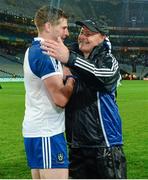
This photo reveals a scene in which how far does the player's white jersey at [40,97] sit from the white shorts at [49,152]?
0.05 meters

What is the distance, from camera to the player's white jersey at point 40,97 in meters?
3.96

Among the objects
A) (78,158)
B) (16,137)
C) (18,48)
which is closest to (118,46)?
(18,48)

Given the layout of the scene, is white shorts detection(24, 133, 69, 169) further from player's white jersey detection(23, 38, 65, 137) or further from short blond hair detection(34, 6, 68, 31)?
short blond hair detection(34, 6, 68, 31)

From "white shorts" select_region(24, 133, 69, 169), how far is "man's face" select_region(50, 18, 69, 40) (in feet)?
2.47

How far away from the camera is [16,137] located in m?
12.2

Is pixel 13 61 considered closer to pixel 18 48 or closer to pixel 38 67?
pixel 18 48

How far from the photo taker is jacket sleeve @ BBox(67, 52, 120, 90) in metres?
3.77

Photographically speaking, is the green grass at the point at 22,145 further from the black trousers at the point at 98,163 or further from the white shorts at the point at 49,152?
the white shorts at the point at 49,152

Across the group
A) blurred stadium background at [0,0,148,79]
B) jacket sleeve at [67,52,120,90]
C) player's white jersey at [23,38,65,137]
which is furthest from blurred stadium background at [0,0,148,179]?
jacket sleeve at [67,52,120,90]

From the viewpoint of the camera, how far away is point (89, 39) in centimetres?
406

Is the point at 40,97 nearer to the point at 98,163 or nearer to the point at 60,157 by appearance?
the point at 60,157

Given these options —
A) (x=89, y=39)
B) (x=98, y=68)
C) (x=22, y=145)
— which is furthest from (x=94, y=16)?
(x=98, y=68)

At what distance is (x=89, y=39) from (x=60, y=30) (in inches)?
9.1

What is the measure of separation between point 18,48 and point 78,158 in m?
66.7
